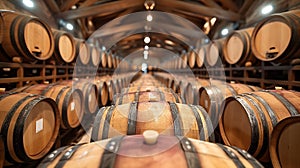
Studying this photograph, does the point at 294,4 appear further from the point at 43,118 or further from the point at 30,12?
the point at 30,12

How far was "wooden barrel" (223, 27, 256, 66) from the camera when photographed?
11.2ft

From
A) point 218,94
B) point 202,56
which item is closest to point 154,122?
point 218,94

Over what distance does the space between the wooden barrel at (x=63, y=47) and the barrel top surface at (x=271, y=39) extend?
378 centimetres

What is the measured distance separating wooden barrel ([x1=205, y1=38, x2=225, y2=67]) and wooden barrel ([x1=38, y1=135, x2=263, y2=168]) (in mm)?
4021

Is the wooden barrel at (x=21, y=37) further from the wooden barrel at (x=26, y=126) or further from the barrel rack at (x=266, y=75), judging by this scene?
the barrel rack at (x=266, y=75)

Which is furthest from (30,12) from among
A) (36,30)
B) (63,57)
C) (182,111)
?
(182,111)

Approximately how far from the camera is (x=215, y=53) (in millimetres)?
4902

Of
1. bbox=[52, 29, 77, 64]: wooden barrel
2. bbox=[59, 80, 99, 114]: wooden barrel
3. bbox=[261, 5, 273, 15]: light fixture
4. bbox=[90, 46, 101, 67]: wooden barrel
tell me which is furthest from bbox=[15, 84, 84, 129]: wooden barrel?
bbox=[261, 5, 273, 15]: light fixture

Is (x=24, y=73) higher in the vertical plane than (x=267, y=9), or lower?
lower

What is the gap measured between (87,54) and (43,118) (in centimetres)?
379

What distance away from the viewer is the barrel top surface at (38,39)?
268 cm

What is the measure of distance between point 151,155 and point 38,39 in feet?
9.69

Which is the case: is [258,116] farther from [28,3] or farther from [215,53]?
[28,3]

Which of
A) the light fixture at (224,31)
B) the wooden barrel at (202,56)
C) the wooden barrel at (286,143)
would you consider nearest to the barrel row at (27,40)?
the wooden barrel at (286,143)
